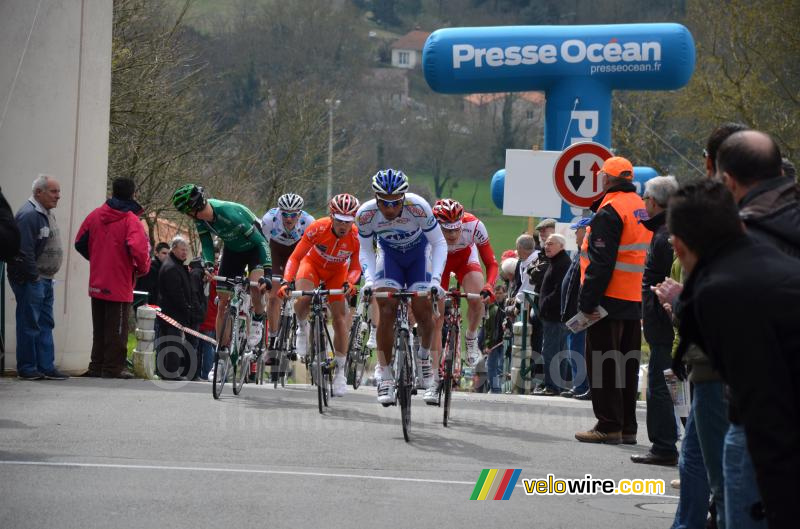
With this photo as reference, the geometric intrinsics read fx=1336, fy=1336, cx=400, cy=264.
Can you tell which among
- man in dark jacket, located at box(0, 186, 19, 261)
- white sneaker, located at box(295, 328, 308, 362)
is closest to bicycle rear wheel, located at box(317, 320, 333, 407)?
white sneaker, located at box(295, 328, 308, 362)

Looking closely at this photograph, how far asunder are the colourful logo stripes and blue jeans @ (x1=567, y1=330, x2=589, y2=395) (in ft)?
18.9

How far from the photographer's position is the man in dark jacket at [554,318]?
50.4ft

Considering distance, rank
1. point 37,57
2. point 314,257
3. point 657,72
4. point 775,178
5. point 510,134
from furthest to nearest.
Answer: point 510,134
point 657,72
point 37,57
point 314,257
point 775,178

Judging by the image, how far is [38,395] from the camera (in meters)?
12.8

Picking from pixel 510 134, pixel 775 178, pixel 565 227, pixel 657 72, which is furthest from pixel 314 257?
pixel 510 134

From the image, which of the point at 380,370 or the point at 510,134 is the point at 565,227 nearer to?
the point at 380,370

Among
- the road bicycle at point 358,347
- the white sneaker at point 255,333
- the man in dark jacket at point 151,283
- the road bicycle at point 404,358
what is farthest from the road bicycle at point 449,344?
the man in dark jacket at point 151,283

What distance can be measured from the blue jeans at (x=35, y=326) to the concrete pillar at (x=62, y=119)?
37.0 inches

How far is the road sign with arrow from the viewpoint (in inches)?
562

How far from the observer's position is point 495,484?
8.91m

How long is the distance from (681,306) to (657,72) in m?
14.2

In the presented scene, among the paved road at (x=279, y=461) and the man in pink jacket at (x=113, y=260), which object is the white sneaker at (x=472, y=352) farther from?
the man in pink jacket at (x=113, y=260)

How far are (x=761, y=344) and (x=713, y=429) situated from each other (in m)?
1.76

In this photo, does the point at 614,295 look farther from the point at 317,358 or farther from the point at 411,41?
the point at 411,41
